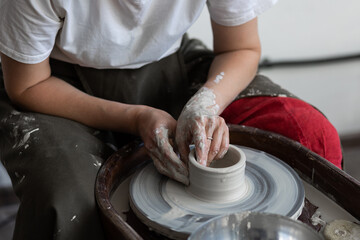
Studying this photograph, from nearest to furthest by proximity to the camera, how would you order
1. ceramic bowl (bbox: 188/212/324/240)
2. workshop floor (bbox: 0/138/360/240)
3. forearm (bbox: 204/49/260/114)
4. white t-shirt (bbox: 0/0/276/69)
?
1. ceramic bowl (bbox: 188/212/324/240)
2. white t-shirt (bbox: 0/0/276/69)
3. forearm (bbox: 204/49/260/114)
4. workshop floor (bbox: 0/138/360/240)

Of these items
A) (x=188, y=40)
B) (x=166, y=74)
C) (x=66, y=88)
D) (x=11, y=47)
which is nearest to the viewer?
(x=11, y=47)

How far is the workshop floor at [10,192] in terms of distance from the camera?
199cm

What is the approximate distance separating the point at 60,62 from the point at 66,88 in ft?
0.35

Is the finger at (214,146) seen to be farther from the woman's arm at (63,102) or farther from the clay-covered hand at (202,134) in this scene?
the woman's arm at (63,102)

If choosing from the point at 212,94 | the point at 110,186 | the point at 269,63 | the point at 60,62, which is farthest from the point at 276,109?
the point at 269,63

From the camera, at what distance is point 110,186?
1.04 meters

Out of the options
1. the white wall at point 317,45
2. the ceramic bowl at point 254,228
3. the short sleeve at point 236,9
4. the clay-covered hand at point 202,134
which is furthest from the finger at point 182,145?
the white wall at point 317,45

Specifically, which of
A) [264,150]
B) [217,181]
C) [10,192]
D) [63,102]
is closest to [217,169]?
[217,181]

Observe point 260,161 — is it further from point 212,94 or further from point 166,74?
point 166,74

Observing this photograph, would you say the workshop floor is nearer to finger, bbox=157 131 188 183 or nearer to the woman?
the woman

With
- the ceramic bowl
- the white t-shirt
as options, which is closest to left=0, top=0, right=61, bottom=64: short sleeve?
the white t-shirt

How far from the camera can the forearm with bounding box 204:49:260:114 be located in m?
1.27

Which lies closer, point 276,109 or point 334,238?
point 334,238

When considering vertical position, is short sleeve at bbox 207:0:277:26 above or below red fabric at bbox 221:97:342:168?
above
